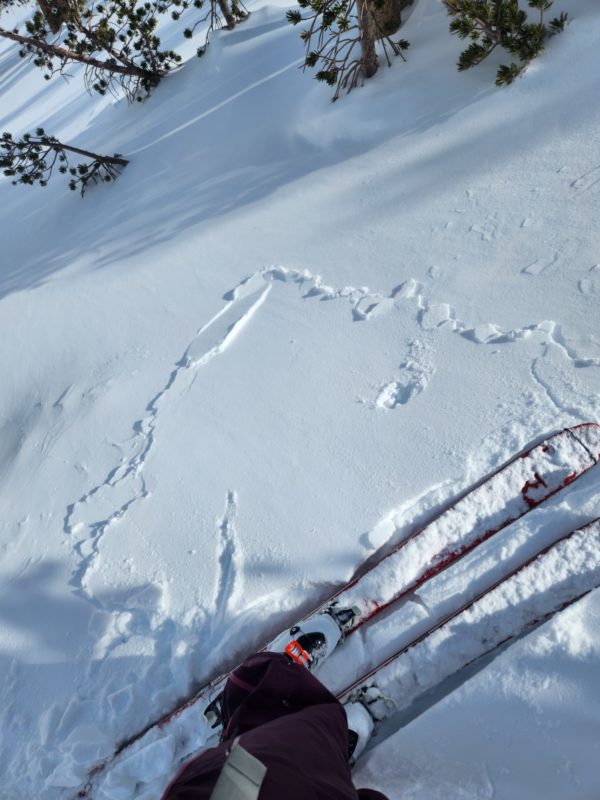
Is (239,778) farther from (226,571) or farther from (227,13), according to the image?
(227,13)

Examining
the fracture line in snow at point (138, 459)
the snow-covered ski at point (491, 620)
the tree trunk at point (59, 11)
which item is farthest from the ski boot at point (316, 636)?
the tree trunk at point (59, 11)

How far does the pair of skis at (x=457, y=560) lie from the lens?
203 centimetres

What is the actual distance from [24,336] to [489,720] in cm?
411

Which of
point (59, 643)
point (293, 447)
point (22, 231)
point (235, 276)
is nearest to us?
point (59, 643)

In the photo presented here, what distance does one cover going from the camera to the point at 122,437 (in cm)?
324

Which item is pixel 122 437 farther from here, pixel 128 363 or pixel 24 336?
pixel 24 336

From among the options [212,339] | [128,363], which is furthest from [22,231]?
[212,339]

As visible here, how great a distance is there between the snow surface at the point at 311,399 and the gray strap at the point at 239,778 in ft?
3.15

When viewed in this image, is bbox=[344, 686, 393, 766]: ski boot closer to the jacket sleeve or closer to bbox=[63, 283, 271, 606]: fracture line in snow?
the jacket sleeve

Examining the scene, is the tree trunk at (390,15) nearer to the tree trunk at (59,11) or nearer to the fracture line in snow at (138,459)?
the fracture line in snow at (138,459)

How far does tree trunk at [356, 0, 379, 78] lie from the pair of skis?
3.51 m

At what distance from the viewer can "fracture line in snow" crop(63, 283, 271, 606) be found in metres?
2.86

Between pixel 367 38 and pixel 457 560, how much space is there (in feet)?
13.0

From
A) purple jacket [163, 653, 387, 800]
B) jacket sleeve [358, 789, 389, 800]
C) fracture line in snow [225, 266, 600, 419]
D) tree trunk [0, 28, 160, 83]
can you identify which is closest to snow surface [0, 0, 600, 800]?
fracture line in snow [225, 266, 600, 419]
